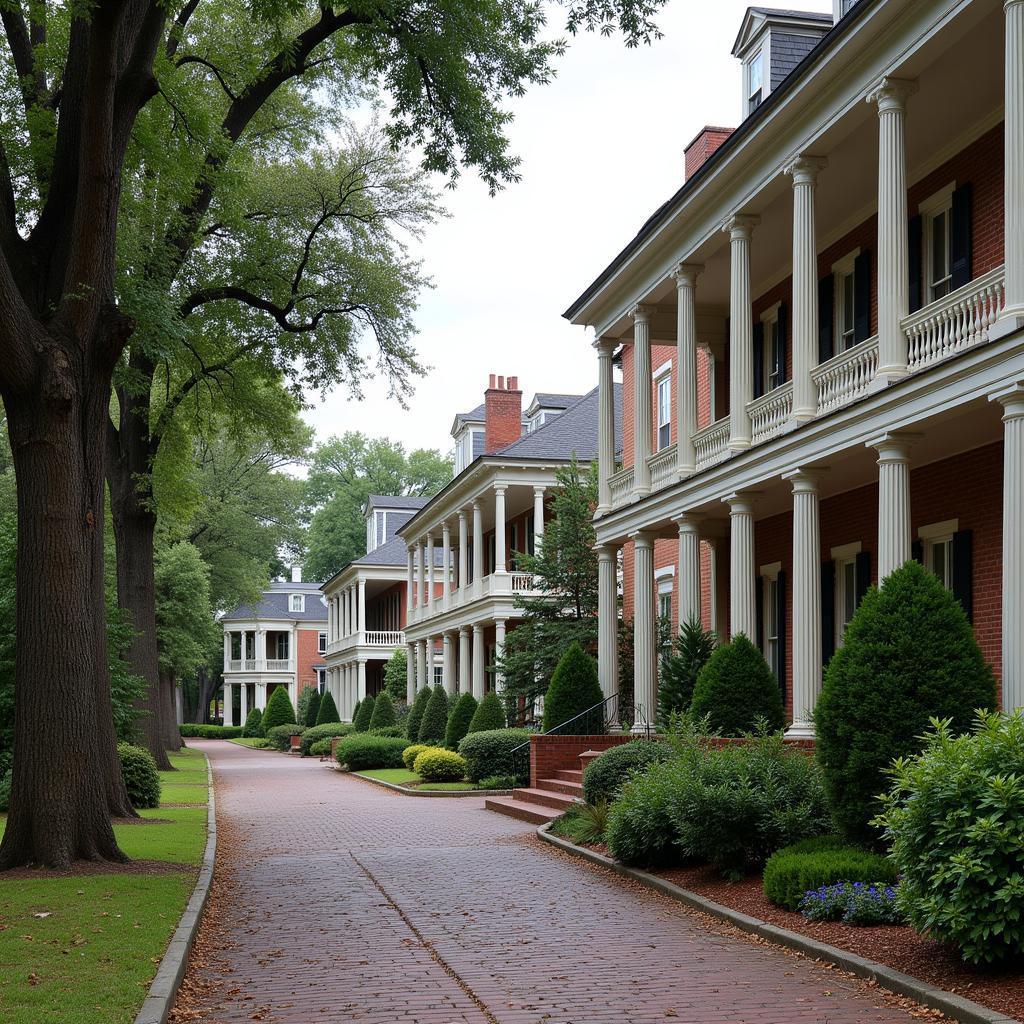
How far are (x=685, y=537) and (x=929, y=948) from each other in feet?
40.5

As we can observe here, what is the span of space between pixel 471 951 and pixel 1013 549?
6.00 meters

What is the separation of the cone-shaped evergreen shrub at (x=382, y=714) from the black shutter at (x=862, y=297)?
29844 millimetres

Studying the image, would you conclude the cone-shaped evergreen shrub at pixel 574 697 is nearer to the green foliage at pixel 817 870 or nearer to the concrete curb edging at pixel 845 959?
the concrete curb edging at pixel 845 959

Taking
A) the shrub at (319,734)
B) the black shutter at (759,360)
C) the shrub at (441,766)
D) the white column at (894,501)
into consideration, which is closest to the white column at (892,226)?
the white column at (894,501)

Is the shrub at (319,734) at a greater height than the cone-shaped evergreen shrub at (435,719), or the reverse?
the cone-shaped evergreen shrub at (435,719)

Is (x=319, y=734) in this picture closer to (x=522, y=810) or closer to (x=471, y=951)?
(x=522, y=810)

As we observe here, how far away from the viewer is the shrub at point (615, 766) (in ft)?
55.9

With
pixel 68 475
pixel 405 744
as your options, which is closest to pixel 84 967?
pixel 68 475

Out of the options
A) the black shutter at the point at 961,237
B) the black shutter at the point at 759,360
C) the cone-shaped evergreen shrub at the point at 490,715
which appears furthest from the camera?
the cone-shaped evergreen shrub at the point at 490,715

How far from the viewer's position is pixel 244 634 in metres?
91.9

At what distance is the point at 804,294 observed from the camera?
1644cm

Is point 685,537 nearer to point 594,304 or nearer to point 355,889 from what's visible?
point 594,304

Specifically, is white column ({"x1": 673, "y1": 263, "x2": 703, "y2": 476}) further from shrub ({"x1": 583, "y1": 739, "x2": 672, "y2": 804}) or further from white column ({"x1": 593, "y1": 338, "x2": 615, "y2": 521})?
shrub ({"x1": 583, "y1": 739, "x2": 672, "y2": 804})

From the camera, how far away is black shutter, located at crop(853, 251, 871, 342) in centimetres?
1831
